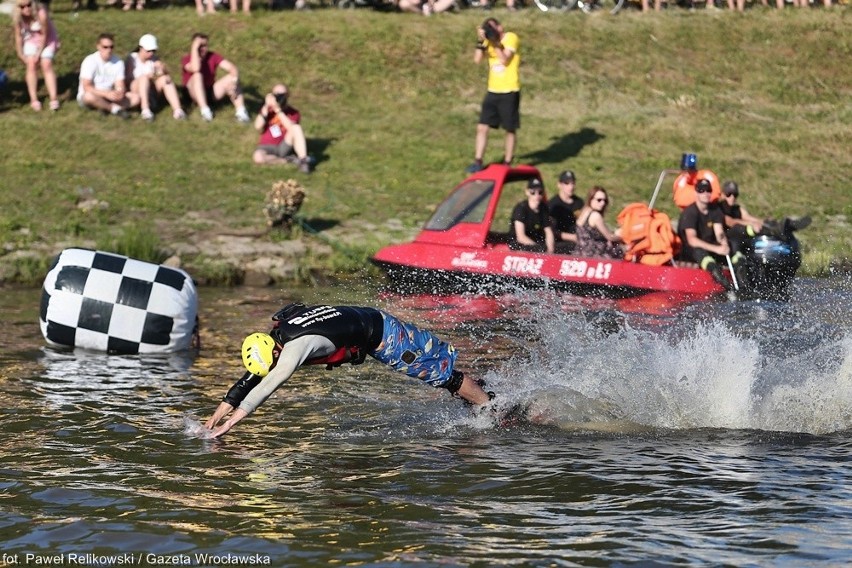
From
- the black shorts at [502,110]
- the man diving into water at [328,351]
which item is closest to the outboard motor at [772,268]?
the black shorts at [502,110]

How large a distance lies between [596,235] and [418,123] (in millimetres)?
7484

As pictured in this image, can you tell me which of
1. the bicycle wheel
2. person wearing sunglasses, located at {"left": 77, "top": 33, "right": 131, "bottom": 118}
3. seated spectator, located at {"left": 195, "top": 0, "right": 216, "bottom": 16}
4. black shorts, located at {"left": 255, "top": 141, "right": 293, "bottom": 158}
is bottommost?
black shorts, located at {"left": 255, "top": 141, "right": 293, "bottom": 158}

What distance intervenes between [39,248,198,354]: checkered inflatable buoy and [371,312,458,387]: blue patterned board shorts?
3736 mm

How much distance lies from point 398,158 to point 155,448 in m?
12.9

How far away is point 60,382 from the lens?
39.0ft

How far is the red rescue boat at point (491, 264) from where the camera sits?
1616 centimetres

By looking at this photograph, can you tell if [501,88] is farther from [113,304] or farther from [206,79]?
[113,304]

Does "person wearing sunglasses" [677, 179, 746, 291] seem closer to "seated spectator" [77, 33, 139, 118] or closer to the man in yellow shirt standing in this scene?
the man in yellow shirt standing

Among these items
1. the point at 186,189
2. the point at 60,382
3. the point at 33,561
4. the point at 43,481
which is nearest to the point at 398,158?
the point at 186,189

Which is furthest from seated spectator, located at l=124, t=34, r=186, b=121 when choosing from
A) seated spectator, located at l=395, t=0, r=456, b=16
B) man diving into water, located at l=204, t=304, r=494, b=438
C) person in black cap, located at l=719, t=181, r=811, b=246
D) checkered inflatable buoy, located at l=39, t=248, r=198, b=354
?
man diving into water, located at l=204, t=304, r=494, b=438

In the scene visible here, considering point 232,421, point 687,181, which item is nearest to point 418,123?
point 687,181

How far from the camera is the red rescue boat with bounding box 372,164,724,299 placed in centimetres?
1616

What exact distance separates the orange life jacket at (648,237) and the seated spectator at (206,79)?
8.70 metres

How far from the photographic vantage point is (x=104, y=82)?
876 inches
